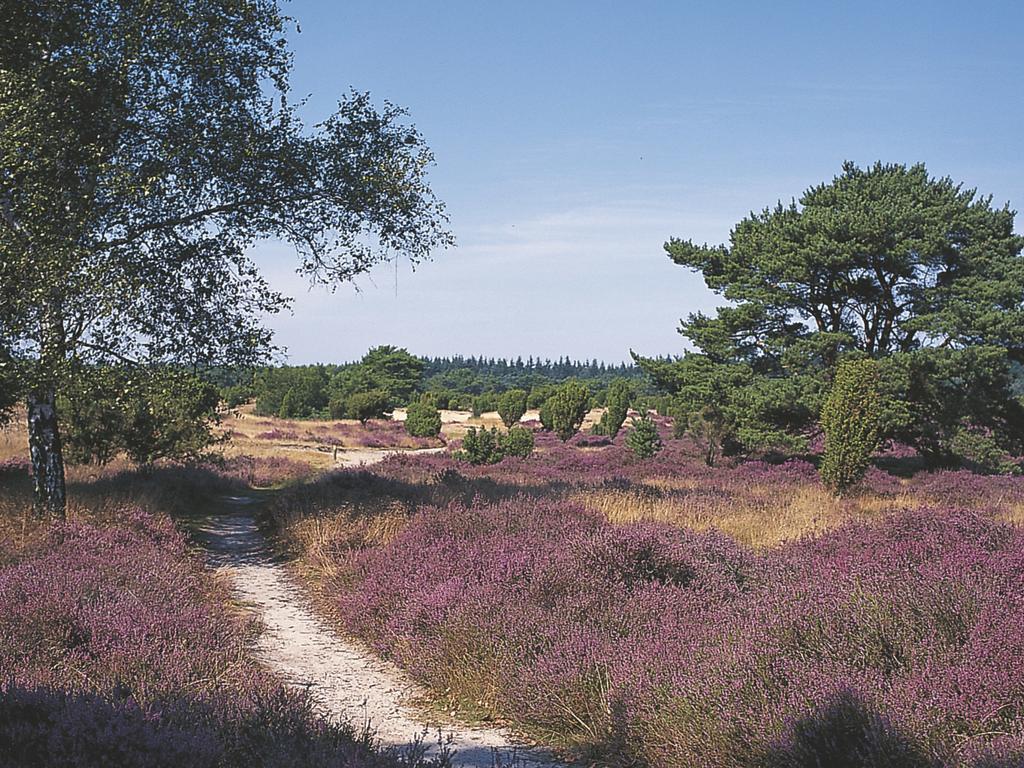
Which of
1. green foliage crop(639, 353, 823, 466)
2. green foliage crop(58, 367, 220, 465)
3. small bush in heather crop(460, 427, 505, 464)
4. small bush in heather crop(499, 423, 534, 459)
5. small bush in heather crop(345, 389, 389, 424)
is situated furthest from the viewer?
small bush in heather crop(345, 389, 389, 424)

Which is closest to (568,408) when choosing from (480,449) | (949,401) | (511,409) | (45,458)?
(511,409)

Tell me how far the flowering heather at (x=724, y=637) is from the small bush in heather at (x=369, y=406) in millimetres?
57747

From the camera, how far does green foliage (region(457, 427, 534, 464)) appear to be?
106ft

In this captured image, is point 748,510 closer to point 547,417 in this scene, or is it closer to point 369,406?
point 547,417

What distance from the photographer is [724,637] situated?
573cm

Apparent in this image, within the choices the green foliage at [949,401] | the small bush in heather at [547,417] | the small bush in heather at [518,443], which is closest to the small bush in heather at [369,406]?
the small bush in heather at [547,417]

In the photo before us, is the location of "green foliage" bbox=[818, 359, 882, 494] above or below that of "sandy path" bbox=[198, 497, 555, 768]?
above

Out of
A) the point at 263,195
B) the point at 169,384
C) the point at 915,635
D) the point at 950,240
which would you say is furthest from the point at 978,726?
the point at 950,240

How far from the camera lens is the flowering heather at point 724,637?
14.1 feet

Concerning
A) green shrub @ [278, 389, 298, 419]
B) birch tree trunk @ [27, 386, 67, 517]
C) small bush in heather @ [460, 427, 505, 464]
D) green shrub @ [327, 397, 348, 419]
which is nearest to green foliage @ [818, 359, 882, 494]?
birch tree trunk @ [27, 386, 67, 517]

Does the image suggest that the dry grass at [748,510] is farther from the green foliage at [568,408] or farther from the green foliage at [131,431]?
the green foliage at [568,408]

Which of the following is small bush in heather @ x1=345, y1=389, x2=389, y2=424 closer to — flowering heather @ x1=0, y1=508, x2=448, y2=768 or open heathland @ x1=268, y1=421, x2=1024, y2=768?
open heathland @ x1=268, y1=421, x2=1024, y2=768

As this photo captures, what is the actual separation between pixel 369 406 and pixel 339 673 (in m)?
60.7

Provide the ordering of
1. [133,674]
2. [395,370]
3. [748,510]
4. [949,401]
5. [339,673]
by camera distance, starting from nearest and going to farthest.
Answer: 1. [133,674]
2. [339,673]
3. [748,510]
4. [949,401]
5. [395,370]
